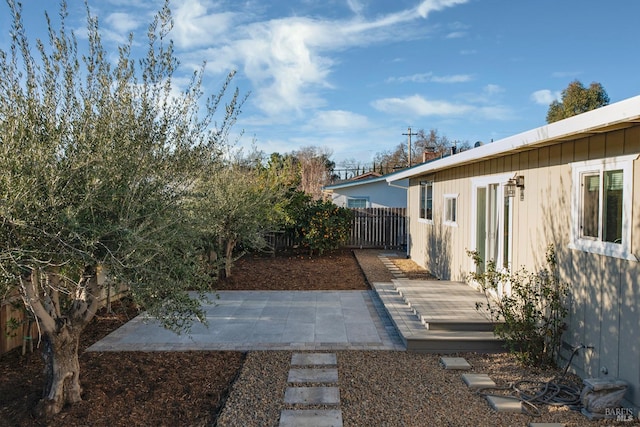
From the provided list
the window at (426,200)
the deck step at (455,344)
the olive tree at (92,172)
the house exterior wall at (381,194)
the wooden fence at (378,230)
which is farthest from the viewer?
the house exterior wall at (381,194)

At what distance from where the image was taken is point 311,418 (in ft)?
11.5

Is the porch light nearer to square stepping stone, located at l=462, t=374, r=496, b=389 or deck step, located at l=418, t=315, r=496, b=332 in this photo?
deck step, located at l=418, t=315, r=496, b=332

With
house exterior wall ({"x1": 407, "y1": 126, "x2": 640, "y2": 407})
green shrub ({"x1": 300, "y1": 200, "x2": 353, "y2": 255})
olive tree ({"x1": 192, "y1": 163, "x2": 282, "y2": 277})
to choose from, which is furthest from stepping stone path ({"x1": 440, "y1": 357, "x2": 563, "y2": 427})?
green shrub ({"x1": 300, "y1": 200, "x2": 353, "y2": 255})

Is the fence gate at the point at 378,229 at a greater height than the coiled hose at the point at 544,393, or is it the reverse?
the fence gate at the point at 378,229

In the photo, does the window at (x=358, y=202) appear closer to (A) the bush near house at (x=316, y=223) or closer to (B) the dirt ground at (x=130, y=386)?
(A) the bush near house at (x=316, y=223)

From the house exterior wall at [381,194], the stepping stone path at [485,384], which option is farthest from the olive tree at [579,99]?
the stepping stone path at [485,384]

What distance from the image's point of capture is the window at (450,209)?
29.9ft

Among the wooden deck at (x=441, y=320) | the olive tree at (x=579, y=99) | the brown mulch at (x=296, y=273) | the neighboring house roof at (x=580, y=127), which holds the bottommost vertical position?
the brown mulch at (x=296, y=273)

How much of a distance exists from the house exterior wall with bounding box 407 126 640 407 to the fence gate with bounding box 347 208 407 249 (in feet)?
28.8

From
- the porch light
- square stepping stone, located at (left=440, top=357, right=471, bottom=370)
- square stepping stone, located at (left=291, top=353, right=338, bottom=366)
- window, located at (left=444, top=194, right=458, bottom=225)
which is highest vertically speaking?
the porch light

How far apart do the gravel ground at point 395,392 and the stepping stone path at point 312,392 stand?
64mm

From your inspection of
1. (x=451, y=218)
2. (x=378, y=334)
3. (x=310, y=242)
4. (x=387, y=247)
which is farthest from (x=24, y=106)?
(x=387, y=247)

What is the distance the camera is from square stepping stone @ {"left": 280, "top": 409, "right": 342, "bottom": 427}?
342 centimetres

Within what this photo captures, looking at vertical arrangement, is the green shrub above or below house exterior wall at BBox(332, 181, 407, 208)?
below
